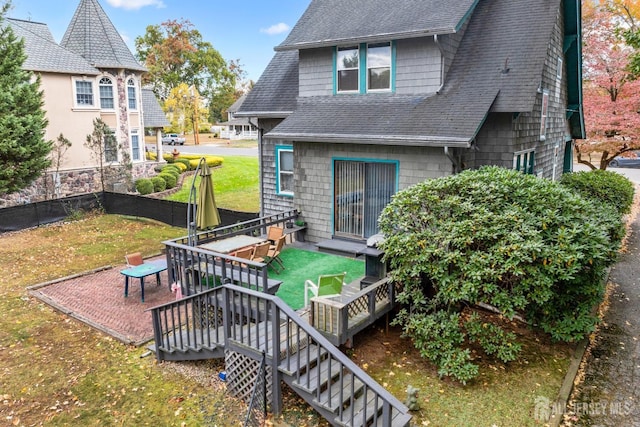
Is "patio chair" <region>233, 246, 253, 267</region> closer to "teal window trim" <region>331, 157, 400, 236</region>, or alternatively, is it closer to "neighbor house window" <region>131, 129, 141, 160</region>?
"teal window trim" <region>331, 157, 400, 236</region>

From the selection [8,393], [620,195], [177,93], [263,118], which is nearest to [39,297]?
[8,393]

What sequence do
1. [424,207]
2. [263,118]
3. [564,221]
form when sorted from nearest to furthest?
[564,221]
[424,207]
[263,118]

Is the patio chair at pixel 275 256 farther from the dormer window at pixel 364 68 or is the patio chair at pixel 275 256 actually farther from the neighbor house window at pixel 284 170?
the dormer window at pixel 364 68

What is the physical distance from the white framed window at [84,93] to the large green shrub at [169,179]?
4932 millimetres

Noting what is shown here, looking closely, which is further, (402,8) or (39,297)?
(402,8)

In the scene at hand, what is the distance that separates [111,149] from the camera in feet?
76.6

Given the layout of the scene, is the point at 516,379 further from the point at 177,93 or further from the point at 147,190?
the point at 177,93

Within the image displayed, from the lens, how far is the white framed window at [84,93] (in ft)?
70.0

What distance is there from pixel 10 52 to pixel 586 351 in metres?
20.0

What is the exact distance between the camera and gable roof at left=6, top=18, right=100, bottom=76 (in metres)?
20.1

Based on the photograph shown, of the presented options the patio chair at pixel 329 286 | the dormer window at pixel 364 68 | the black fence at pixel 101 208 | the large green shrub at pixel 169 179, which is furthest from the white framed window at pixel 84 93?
the patio chair at pixel 329 286

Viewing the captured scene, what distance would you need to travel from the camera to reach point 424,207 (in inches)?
292

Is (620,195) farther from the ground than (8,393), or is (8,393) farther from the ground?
(620,195)

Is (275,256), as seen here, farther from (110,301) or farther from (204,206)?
(110,301)
